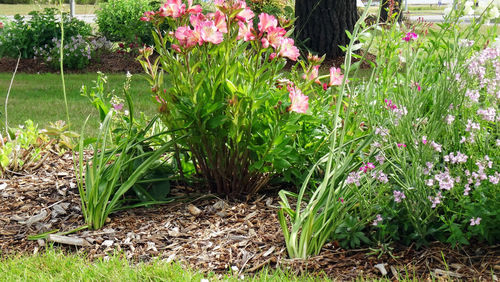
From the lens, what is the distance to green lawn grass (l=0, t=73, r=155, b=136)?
5.80 metres

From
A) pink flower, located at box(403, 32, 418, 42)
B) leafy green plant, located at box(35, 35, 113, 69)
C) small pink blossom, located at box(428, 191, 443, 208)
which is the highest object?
pink flower, located at box(403, 32, 418, 42)

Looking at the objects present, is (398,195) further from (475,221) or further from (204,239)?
(204,239)

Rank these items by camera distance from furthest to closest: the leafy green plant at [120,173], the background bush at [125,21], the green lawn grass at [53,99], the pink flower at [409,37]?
1. the background bush at [125,21]
2. the green lawn grass at [53,99]
3. the leafy green plant at [120,173]
4. the pink flower at [409,37]

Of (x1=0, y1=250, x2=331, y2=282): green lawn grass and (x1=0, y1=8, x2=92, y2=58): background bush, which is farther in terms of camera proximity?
(x1=0, y1=8, x2=92, y2=58): background bush

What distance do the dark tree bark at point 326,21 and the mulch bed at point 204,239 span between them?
17.3 ft

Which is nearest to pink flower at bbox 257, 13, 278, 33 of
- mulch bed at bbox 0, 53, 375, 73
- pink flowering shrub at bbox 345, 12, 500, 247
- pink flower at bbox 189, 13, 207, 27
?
pink flower at bbox 189, 13, 207, 27

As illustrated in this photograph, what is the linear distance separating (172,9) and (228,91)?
0.49 m

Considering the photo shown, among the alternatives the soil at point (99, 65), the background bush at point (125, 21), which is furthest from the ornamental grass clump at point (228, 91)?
the background bush at point (125, 21)

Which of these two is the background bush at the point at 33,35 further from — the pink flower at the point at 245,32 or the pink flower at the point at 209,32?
the pink flower at the point at 209,32

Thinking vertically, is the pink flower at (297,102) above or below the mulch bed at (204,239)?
above

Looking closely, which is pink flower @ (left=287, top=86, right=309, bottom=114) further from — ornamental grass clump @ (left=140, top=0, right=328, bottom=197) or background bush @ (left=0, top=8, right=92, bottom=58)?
background bush @ (left=0, top=8, right=92, bottom=58)

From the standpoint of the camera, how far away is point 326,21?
328 inches

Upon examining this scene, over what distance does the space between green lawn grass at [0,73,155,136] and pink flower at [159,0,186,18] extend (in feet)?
6.98

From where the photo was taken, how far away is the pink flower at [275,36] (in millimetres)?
2979
